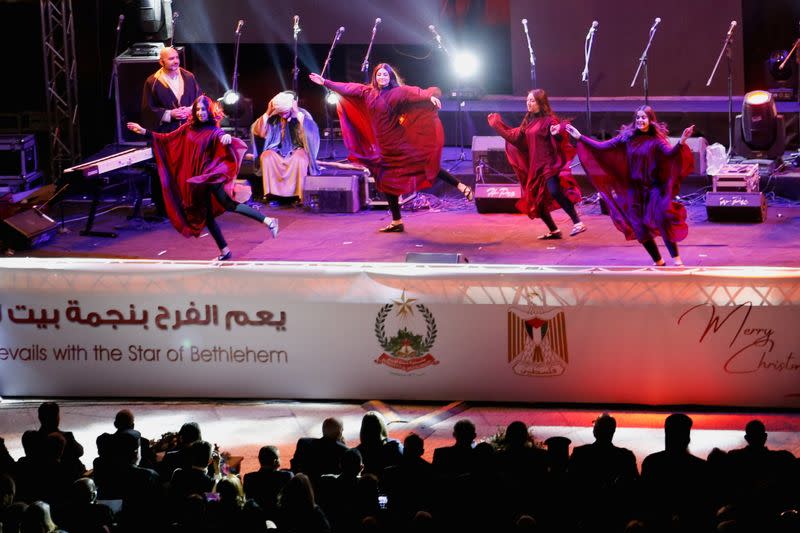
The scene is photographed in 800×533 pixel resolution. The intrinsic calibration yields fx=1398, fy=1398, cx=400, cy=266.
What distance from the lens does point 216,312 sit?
9648 millimetres

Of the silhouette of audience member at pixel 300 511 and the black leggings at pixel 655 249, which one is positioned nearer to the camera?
the silhouette of audience member at pixel 300 511

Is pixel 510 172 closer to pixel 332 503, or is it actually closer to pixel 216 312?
pixel 216 312

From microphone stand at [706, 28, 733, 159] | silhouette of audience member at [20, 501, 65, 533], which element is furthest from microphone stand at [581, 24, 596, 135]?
silhouette of audience member at [20, 501, 65, 533]

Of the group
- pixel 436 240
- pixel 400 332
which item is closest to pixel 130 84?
pixel 436 240

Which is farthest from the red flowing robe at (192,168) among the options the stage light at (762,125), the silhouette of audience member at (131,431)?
the stage light at (762,125)

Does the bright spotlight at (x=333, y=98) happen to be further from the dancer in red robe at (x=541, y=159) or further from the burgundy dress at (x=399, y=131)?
the dancer in red robe at (x=541, y=159)

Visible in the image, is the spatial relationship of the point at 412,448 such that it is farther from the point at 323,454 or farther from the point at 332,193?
the point at 332,193

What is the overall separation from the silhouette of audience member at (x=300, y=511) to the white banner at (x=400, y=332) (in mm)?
3381

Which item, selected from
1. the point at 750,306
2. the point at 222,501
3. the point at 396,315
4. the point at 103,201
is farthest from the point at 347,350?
the point at 103,201

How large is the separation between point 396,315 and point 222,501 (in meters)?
3.42

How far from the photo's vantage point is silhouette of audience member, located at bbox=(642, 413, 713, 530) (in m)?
6.30

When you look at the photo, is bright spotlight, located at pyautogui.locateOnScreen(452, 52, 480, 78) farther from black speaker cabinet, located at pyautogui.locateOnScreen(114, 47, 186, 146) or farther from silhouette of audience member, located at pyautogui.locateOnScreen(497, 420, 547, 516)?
silhouette of audience member, located at pyautogui.locateOnScreen(497, 420, 547, 516)

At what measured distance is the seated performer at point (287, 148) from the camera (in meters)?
15.0

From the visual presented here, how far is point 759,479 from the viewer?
258 inches
